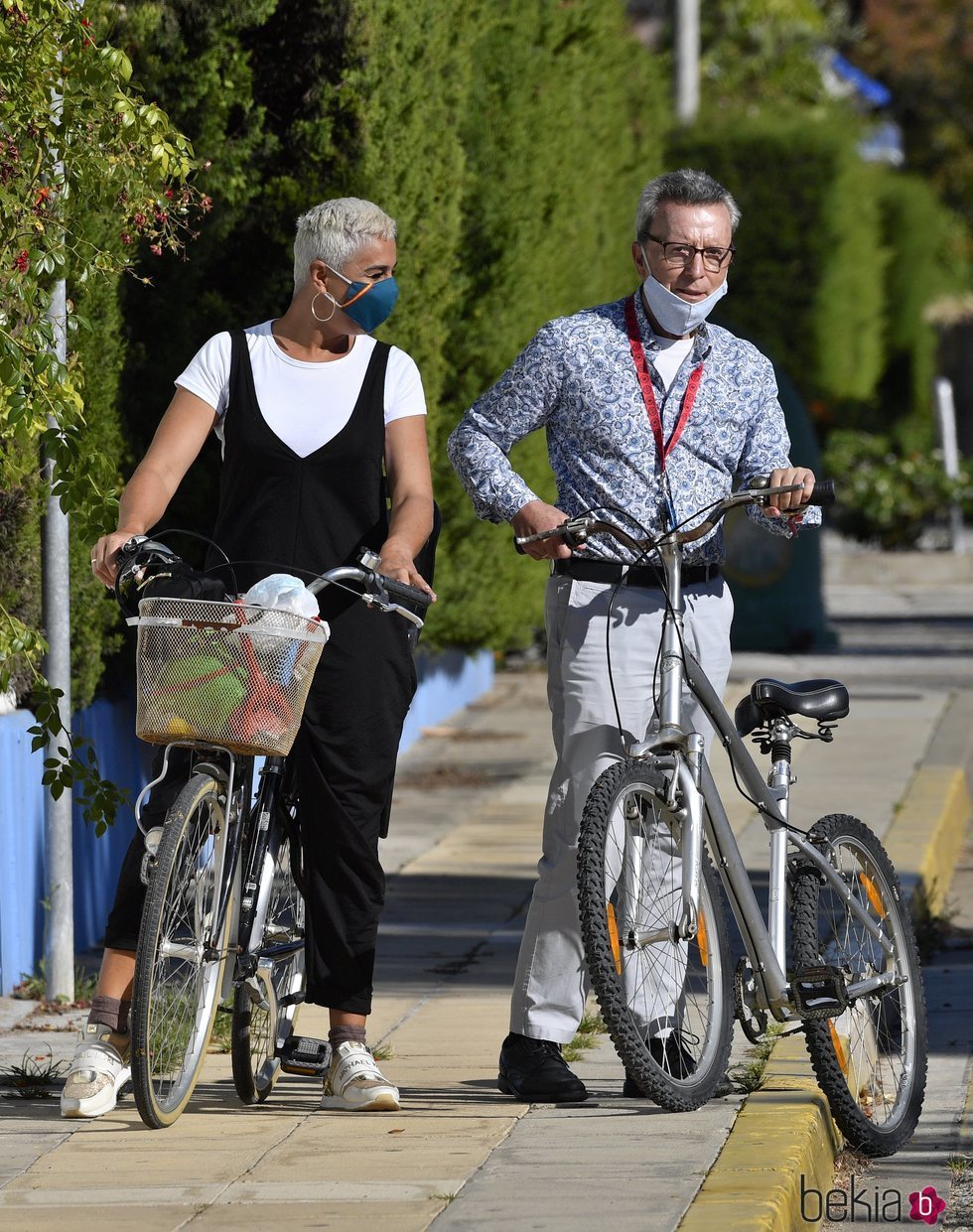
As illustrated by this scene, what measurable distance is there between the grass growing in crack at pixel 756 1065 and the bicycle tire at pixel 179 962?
1225mm

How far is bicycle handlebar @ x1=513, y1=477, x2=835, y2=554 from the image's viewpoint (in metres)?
4.41

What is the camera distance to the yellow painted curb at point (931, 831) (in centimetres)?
776

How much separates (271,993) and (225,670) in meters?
0.82

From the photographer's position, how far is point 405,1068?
16.9 feet

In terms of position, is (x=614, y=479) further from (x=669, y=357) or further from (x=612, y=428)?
(x=669, y=357)

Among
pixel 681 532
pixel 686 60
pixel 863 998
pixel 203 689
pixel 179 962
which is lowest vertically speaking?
pixel 863 998

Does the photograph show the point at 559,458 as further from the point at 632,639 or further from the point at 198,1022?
the point at 198,1022

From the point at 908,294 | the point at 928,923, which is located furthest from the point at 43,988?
the point at 908,294

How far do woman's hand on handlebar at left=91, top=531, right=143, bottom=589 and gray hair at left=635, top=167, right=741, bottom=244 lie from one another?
1.32m

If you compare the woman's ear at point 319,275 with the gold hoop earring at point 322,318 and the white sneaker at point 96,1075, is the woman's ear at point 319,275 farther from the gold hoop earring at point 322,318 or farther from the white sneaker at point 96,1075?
the white sneaker at point 96,1075

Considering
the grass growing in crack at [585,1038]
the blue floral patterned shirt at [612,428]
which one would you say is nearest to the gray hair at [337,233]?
the blue floral patterned shirt at [612,428]

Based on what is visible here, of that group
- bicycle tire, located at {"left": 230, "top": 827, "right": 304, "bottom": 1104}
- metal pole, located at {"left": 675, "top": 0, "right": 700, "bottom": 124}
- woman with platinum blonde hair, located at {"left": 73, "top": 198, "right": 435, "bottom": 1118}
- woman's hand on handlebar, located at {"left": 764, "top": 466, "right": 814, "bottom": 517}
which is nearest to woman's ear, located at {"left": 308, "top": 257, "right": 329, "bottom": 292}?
woman with platinum blonde hair, located at {"left": 73, "top": 198, "right": 435, "bottom": 1118}

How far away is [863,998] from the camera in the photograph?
475 centimetres

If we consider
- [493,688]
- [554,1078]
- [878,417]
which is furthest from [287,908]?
[878,417]
